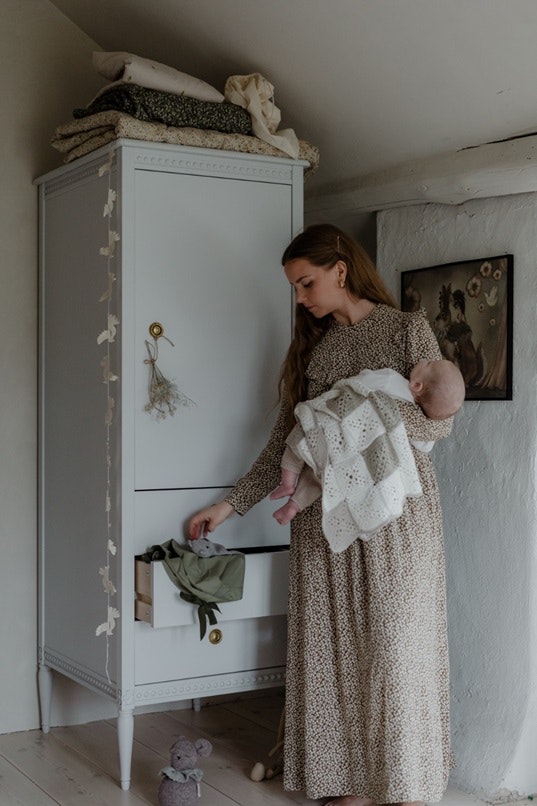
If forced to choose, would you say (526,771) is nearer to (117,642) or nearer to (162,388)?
(117,642)

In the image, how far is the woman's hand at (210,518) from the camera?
2.85 meters

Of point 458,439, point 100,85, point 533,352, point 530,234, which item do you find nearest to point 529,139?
point 530,234


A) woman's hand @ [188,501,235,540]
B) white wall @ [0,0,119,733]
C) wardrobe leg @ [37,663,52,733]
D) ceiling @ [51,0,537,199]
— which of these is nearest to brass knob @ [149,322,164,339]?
woman's hand @ [188,501,235,540]

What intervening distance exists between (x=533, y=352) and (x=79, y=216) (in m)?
1.34

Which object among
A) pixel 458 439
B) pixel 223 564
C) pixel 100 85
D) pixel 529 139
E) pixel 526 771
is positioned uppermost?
pixel 100 85

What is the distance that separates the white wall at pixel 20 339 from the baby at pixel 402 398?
1092mm

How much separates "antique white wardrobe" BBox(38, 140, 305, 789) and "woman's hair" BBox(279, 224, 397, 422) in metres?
0.17

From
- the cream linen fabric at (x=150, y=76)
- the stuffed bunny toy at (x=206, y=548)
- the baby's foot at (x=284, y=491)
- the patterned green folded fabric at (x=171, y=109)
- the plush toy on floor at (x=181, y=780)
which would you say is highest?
the cream linen fabric at (x=150, y=76)

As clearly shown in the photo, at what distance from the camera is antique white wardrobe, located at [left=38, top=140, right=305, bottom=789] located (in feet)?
9.27

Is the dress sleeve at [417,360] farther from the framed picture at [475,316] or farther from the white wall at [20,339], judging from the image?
the white wall at [20,339]

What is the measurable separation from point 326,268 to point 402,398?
424 millimetres

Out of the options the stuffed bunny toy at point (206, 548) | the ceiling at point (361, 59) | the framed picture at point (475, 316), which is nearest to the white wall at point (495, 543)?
the framed picture at point (475, 316)

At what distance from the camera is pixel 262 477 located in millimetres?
2855

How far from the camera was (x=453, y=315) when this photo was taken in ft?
9.77
